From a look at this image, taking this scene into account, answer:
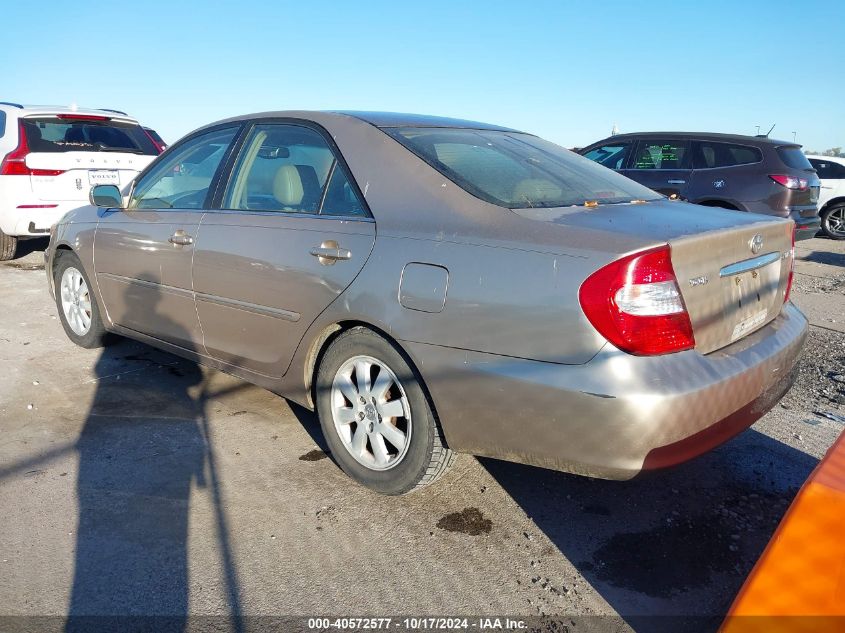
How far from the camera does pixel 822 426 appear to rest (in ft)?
12.3

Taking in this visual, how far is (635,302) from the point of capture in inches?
88.5

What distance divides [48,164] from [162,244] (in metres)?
4.37

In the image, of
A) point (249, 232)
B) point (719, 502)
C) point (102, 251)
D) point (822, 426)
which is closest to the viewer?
point (719, 502)

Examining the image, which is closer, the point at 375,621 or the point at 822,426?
the point at 375,621

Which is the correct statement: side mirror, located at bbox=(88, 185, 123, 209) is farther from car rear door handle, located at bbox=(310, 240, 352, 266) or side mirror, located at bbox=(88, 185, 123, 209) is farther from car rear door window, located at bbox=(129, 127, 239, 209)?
car rear door handle, located at bbox=(310, 240, 352, 266)

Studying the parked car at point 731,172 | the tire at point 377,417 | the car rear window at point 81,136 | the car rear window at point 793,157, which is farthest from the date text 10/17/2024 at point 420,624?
the car rear window at point 793,157

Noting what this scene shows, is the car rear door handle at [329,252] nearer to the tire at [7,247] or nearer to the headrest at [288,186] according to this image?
the headrest at [288,186]

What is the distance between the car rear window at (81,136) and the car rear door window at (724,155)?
665cm

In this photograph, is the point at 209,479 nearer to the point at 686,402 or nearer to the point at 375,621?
the point at 375,621

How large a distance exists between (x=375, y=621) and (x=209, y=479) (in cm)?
123

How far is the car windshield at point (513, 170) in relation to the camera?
281cm

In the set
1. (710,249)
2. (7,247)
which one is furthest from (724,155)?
(7,247)

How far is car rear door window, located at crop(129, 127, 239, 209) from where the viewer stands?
3783 millimetres

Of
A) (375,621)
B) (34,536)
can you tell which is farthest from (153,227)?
(375,621)
